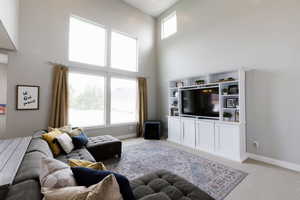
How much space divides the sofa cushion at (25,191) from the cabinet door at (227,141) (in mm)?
3394

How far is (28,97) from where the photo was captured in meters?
3.26

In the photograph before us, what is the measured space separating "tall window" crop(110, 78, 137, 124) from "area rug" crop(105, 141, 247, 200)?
4.65 feet

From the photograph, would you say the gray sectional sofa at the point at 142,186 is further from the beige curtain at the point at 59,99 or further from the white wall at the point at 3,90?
the white wall at the point at 3,90

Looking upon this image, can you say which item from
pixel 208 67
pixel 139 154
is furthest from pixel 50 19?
pixel 208 67

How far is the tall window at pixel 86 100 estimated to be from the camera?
3.97 metres

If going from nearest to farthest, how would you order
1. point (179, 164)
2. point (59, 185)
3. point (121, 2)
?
point (59, 185) → point (179, 164) → point (121, 2)

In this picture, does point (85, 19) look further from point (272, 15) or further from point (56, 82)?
point (272, 15)

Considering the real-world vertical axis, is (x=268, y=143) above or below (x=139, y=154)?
above

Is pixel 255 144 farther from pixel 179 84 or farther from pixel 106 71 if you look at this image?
pixel 106 71

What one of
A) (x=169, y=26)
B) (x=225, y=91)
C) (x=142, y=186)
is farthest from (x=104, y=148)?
(x=169, y=26)

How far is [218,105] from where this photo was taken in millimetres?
3479

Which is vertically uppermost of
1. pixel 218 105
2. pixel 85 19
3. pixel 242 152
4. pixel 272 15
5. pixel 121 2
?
pixel 121 2

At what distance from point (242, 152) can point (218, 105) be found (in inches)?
46.0

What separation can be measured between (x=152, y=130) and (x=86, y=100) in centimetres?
240
